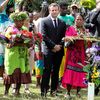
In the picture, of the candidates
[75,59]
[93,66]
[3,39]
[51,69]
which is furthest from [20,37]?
[93,66]

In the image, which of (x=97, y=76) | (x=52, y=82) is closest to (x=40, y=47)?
(x=52, y=82)

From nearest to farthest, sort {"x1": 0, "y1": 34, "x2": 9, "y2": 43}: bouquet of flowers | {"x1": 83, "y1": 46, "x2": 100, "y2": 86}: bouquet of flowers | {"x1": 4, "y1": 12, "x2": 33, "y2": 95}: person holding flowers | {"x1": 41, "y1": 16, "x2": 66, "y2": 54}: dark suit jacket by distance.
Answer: {"x1": 83, "y1": 46, "x2": 100, "y2": 86}: bouquet of flowers, {"x1": 0, "y1": 34, "x2": 9, "y2": 43}: bouquet of flowers, {"x1": 4, "y1": 12, "x2": 33, "y2": 95}: person holding flowers, {"x1": 41, "y1": 16, "x2": 66, "y2": 54}: dark suit jacket

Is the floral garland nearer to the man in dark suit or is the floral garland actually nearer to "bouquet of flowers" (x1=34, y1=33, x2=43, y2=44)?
"bouquet of flowers" (x1=34, y1=33, x2=43, y2=44)

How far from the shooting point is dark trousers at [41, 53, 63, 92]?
988 centimetres

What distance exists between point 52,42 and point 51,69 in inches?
24.9

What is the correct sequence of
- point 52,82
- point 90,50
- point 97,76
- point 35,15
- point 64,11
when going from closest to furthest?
point 97,76 → point 90,50 → point 52,82 → point 64,11 → point 35,15

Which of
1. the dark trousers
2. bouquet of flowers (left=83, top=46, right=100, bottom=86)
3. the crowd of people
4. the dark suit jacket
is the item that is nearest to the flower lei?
the crowd of people

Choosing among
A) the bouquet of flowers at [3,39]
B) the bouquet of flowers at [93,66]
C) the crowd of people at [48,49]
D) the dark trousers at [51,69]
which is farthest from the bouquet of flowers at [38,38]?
the bouquet of flowers at [93,66]

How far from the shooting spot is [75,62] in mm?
9977

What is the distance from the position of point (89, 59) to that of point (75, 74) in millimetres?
642

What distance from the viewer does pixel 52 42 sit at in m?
9.79

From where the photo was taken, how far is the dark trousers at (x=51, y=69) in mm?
Result: 9883

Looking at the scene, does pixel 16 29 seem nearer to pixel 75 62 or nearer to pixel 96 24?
pixel 75 62

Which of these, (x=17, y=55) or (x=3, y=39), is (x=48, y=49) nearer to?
(x=17, y=55)
